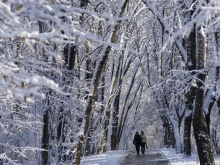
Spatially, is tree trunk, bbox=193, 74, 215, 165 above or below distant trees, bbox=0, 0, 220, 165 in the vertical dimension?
below

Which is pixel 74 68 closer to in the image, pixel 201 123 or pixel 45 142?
pixel 45 142

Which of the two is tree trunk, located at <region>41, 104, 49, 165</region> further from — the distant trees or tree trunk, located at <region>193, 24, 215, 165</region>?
tree trunk, located at <region>193, 24, 215, 165</region>

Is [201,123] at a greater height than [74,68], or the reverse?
[74,68]

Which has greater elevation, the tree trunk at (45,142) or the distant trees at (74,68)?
the distant trees at (74,68)

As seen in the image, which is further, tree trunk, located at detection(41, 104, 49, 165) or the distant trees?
tree trunk, located at detection(41, 104, 49, 165)

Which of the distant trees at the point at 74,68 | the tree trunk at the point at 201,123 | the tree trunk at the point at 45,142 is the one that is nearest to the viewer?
the distant trees at the point at 74,68

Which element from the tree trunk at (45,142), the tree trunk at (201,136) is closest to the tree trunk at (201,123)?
the tree trunk at (201,136)

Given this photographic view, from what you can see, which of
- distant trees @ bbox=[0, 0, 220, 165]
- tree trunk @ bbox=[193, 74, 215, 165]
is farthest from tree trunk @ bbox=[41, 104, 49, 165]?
tree trunk @ bbox=[193, 74, 215, 165]

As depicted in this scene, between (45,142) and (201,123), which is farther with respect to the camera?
(45,142)

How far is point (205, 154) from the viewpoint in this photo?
11.4m

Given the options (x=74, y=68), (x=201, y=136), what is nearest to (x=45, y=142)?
(x=74, y=68)

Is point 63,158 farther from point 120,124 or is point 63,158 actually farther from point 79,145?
point 120,124

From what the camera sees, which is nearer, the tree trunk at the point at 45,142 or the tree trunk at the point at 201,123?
the tree trunk at the point at 201,123

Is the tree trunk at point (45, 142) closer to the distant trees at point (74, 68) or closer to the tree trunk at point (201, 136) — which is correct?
the distant trees at point (74, 68)
